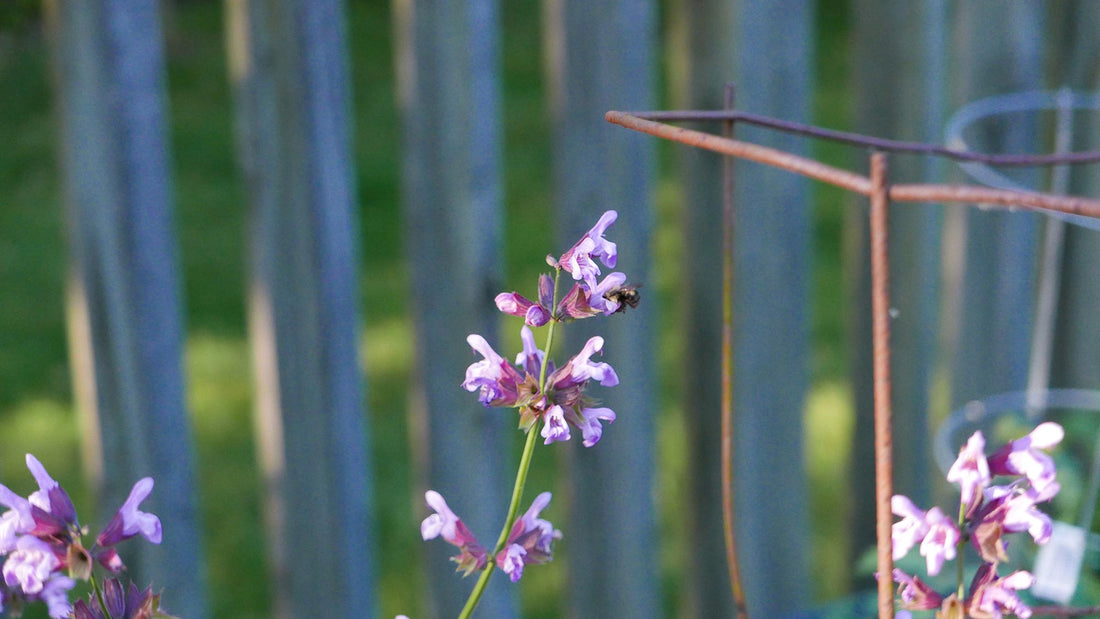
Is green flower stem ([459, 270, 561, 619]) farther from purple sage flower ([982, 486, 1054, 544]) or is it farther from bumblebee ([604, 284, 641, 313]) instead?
purple sage flower ([982, 486, 1054, 544])

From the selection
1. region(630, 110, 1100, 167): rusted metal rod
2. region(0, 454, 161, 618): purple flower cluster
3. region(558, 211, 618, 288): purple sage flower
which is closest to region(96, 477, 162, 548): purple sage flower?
region(0, 454, 161, 618): purple flower cluster

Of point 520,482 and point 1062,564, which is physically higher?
point 520,482

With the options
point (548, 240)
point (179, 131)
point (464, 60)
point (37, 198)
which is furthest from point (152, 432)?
point (179, 131)

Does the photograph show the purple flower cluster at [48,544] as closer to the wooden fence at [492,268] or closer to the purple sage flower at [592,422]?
the purple sage flower at [592,422]

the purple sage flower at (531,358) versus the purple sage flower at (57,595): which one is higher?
the purple sage flower at (531,358)

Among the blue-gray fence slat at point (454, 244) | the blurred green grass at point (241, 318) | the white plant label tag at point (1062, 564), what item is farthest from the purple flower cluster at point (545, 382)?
the blurred green grass at point (241, 318)

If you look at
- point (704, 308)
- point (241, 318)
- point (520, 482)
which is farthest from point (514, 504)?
point (241, 318)

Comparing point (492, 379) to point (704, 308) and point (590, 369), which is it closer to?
point (590, 369)
